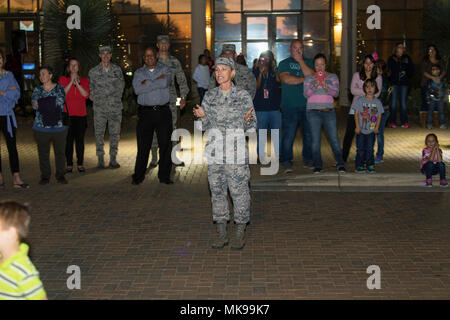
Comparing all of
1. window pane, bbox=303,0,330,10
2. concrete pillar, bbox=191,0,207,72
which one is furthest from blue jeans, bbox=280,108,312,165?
window pane, bbox=303,0,330,10

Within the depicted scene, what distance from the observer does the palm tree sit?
1977 cm

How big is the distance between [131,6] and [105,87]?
16.2m

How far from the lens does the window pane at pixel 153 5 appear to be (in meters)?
27.0

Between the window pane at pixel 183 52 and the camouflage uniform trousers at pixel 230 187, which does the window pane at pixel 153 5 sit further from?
the camouflage uniform trousers at pixel 230 187

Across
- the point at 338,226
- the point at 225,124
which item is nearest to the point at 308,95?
the point at 338,226

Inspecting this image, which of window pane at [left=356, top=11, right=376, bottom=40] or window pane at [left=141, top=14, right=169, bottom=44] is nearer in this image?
window pane at [left=356, top=11, right=376, bottom=40]

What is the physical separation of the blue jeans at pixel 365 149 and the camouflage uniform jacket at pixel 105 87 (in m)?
4.21

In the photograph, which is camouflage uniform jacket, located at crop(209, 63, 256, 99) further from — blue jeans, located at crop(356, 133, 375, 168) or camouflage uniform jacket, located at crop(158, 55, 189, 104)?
blue jeans, located at crop(356, 133, 375, 168)

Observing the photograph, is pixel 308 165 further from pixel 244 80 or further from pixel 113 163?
pixel 113 163

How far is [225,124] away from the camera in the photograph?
7062mm

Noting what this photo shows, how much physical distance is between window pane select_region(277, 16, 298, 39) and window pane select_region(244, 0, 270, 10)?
Result: 70 cm

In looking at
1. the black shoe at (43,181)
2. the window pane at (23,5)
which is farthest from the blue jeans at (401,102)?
the window pane at (23,5)

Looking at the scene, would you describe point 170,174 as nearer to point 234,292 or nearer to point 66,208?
point 66,208
